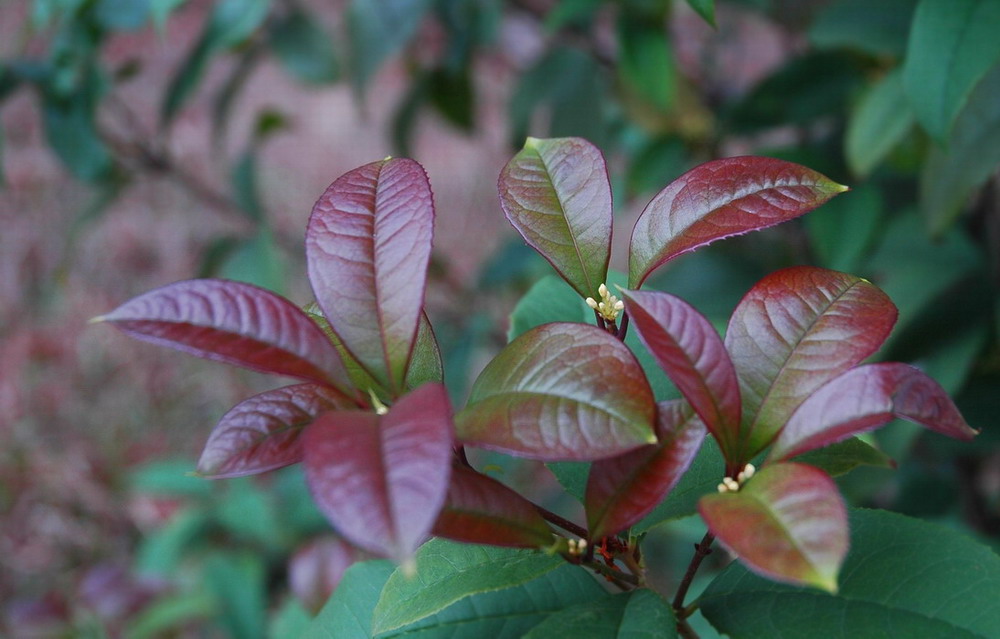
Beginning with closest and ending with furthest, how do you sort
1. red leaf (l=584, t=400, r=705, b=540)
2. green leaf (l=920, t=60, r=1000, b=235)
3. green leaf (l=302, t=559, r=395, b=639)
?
red leaf (l=584, t=400, r=705, b=540)
green leaf (l=302, t=559, r=395, b=639)
green leaf (l=920, t=60, r=1000, b=235)

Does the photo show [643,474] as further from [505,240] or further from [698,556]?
[505,240]

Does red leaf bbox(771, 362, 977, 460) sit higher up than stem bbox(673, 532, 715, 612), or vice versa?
red leaf bbox(771, 362, 977, 460)

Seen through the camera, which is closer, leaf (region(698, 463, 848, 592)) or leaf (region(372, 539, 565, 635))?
leaf (region(698, 463, 848, 592))

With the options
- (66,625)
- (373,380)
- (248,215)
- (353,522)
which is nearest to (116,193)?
(248,215)

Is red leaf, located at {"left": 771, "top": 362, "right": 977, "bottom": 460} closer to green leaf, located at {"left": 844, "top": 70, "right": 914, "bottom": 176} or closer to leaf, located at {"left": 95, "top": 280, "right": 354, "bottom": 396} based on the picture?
leaf, located at {"left": 95, "top": 280, "right": 354, "bottom": 396}

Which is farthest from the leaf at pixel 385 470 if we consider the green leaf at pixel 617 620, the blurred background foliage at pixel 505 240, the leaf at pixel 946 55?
the leaf at pixel 946 55

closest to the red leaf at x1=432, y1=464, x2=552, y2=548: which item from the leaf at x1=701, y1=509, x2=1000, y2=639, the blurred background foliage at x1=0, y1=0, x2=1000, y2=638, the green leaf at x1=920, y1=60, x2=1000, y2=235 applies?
the leaf at x1=701, y1=509, x2=1000, y2=639

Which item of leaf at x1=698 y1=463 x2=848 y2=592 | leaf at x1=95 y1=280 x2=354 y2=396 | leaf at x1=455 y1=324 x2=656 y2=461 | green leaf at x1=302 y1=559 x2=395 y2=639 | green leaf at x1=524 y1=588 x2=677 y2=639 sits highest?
leaf at x1=95 y1=280 x2=354 y2=396

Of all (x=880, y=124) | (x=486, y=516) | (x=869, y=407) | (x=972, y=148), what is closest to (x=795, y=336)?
(x=869, y=407)
